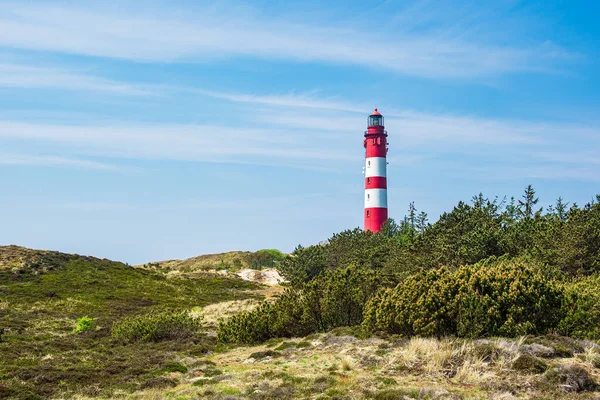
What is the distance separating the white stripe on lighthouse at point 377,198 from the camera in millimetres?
74688

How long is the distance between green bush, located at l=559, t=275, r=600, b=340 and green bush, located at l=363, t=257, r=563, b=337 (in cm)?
39

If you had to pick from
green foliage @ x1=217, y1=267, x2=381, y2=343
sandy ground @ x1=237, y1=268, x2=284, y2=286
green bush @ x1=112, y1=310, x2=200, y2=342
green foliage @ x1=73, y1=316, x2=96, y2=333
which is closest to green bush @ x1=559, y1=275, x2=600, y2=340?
green foliage @ x1=217, y1=267, x2=381, y2=343

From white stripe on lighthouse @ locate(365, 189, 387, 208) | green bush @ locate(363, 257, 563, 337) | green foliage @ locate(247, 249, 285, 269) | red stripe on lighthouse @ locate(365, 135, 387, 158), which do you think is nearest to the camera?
green bush @ locate(363, 257, 563, 337)

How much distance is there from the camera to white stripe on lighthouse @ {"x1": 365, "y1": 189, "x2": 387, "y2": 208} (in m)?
74.7

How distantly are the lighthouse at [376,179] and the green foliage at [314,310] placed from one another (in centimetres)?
4677

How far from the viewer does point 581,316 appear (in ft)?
68.8

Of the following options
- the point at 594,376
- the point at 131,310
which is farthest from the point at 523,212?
the point at 594,376

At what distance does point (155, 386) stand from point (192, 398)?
10.9ft

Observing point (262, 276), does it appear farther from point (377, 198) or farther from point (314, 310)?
point (314, 310)

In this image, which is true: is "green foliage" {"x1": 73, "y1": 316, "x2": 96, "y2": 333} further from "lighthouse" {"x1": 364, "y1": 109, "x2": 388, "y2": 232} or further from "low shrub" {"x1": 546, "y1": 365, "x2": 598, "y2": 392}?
"lighthouse" {"x1": 364, "y1": 109, "x2": 388, "y2": 232}

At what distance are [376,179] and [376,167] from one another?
5.25 ft

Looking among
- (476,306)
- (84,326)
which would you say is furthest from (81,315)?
(476,306)

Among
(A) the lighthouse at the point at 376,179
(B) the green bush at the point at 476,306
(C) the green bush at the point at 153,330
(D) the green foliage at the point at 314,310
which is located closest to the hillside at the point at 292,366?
(C) the green bush at the point at 153,330

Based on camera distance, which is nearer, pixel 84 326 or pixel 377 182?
pixel 84 326
